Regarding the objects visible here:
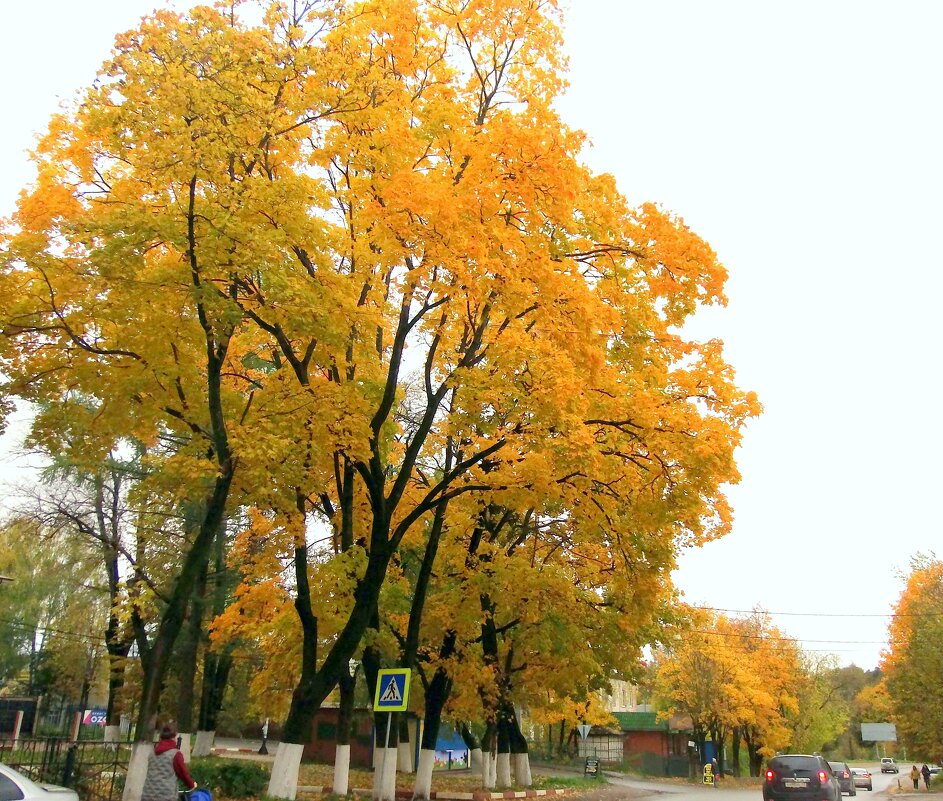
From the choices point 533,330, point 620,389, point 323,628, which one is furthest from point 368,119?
point 323,628

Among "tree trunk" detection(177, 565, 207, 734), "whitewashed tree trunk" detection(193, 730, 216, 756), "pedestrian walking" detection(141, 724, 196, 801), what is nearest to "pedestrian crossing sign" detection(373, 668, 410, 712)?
"pedestrian walking" detection(141, 724, 196, 801)

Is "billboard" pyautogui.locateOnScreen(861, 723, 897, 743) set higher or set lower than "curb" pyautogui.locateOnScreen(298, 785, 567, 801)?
lower

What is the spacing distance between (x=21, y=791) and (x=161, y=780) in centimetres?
193

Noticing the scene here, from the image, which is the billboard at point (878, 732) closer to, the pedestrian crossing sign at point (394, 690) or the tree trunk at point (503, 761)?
the tree trunk at point (503, 761)

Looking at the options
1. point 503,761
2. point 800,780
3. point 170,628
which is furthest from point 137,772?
point 503,761

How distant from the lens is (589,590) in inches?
816

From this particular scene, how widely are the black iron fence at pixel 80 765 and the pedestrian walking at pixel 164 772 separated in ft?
14.2

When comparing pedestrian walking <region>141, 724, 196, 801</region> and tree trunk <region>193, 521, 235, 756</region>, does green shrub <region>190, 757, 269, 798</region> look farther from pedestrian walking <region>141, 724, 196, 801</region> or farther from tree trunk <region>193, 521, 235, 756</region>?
tree trunk <region>193, 521, 235, 756</region>

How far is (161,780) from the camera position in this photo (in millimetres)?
9148

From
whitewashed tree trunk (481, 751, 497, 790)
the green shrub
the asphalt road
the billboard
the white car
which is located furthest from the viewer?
the billboard

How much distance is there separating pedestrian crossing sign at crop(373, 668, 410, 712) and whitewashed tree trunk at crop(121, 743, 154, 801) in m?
3.70

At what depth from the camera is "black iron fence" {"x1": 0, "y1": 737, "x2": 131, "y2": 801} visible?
1318 centimetres

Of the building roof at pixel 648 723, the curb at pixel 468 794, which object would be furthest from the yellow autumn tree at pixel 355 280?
the building roof at pixel 648 723

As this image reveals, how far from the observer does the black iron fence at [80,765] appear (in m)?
13.2
